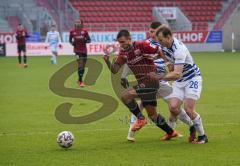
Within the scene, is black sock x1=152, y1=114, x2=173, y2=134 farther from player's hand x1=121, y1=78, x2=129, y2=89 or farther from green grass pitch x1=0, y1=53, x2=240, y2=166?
player's hand x1=121, y1=78, x2=129, y2=89

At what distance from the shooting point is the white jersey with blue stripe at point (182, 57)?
34.2 feet

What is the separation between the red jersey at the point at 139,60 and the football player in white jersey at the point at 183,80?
0.30 meters

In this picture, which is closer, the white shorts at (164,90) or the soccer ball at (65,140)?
the soccer ball at (65,140)

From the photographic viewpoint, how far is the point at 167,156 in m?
9.62

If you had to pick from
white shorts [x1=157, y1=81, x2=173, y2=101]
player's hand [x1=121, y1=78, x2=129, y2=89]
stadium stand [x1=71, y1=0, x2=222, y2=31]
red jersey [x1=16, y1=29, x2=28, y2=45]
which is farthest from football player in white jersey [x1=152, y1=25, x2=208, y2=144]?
stadium stand [x1=71, y1=0, x2=222, y2=31]

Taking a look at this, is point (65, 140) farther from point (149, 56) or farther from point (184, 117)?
point (184, 117)

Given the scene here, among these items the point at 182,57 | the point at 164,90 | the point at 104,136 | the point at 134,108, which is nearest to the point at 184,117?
the point at 164,90

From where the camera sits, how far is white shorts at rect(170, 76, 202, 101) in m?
10.8

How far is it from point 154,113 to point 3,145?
2724 millimetres

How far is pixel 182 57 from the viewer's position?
34.2 feet

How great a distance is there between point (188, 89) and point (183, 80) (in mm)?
185

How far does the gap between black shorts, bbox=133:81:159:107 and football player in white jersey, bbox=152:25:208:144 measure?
0.40 meters

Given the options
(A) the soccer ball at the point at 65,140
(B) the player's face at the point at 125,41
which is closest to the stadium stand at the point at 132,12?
(B) the player's face at the point at 125,41

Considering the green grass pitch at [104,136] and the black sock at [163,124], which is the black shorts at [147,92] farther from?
the green grass pitch at [104,136]
